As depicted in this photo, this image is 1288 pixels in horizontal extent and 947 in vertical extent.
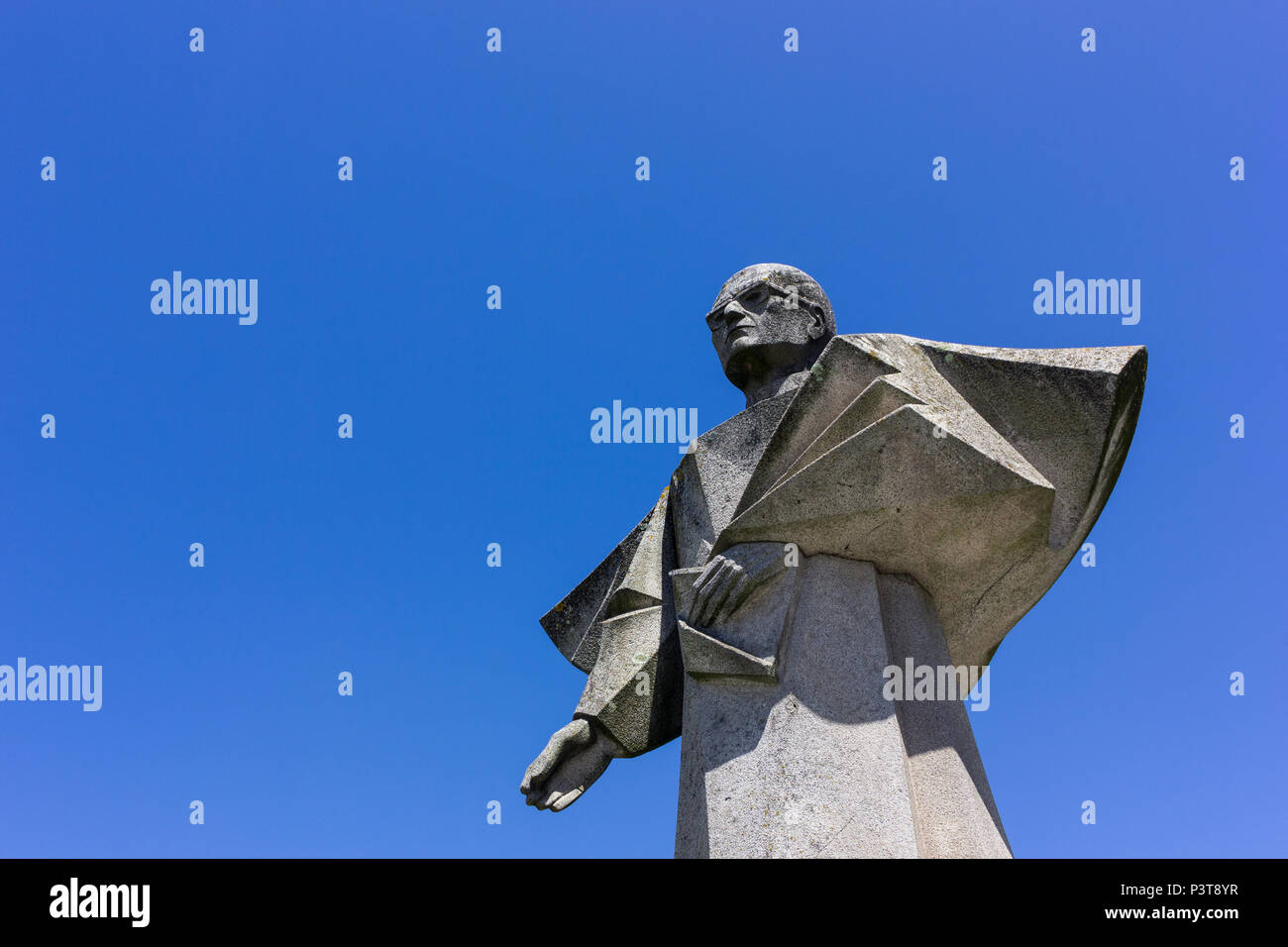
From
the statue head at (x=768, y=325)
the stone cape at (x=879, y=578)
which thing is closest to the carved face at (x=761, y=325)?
the statue head at (x=768, y=325)

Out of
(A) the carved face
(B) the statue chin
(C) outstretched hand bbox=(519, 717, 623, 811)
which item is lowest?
(C) outstretched hand bbox=(519, 717, 623, 811)

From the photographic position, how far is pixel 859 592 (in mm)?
6090

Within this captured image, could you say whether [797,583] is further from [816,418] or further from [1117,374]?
[1117,374]

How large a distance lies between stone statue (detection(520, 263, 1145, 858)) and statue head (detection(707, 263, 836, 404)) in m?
0.40

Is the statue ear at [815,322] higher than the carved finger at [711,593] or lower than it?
higher

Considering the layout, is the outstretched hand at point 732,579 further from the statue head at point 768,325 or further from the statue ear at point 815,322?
the statue ear at point 815,322

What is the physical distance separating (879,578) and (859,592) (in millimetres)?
249

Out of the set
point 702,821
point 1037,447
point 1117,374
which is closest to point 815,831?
point 702,821

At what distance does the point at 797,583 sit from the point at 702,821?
3.82 feet

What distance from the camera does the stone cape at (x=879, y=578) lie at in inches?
220

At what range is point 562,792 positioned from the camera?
657cm

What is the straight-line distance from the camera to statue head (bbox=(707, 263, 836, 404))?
7008 millimetres

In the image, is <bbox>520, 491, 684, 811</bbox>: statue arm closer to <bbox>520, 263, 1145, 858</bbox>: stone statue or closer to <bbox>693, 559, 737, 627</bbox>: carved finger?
<bbox>520, 263, 1145, 858</bbox>: stone statue

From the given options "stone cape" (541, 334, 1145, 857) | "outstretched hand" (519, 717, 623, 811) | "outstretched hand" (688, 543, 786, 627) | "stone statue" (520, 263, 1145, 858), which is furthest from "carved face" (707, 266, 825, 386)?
"outstretched hand" (519, 717, 623, 811)
